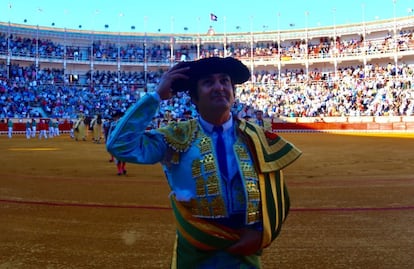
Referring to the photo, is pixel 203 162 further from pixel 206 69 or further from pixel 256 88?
pixel 256 88

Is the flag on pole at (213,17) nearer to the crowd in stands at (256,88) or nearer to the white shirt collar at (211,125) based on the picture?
the crowd in stands at (256,88)

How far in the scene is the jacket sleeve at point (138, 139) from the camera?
1722 millimetres

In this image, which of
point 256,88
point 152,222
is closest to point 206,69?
point 152,222

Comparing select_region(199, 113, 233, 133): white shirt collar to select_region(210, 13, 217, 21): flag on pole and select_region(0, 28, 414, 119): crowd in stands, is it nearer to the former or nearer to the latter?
select_region(0, 28, 414, 119): crowd in stands

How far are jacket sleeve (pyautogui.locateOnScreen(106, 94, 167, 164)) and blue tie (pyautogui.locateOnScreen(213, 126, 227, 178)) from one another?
231 mm

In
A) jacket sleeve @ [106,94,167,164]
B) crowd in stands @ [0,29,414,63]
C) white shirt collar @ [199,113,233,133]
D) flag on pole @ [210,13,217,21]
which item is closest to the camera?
jacket sleeve @ [106,94,167,164]

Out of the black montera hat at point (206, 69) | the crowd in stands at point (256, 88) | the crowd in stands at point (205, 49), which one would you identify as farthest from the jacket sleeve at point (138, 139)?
the crowd in stands at point (205, 49)

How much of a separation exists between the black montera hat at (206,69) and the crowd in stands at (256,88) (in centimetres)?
3234

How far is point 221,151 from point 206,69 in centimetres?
37

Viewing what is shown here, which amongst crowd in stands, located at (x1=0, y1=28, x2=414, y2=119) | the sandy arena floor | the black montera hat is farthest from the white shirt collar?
crowd in stands, located at (x1=0, y1=28, x2=414, y2=119)

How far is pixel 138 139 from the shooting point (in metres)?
1.75

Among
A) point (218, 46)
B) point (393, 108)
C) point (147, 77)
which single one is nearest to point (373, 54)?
point (393, 108)

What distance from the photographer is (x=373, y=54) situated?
39688 millimetres

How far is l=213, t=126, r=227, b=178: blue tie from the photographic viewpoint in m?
1.78
